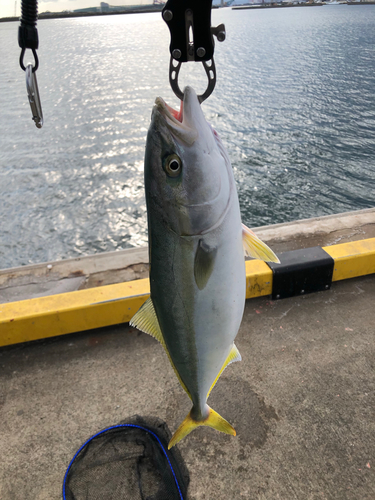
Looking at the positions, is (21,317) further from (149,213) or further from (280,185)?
(280,185)

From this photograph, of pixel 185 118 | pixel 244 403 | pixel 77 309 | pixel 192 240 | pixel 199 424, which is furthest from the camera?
pixel 77 309

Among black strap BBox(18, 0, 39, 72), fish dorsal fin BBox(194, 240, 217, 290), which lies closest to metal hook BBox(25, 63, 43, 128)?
black strap BBox(18, 0, 39, 72)

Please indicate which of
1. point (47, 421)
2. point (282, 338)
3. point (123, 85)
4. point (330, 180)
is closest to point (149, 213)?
point (47, 421)

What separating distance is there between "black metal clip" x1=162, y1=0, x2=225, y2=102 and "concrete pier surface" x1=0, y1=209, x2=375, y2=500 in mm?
2606

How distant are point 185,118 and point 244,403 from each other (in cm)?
260

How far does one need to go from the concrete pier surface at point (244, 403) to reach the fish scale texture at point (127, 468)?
19cm

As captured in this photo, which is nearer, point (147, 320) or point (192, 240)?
point (192, 240)

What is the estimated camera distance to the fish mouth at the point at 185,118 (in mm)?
1490

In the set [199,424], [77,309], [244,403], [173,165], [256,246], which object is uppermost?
[173,165]

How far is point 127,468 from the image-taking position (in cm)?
273

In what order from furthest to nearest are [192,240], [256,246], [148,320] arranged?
[148,320]
[256,246]
[192,240]

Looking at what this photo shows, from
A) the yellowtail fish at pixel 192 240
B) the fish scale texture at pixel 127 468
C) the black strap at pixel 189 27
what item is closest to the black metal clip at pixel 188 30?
the black strap at pixel 189 27

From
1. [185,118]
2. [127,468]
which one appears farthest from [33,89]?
[127,468]

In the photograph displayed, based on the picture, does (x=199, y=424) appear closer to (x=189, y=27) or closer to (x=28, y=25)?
(x=189, y=27)
